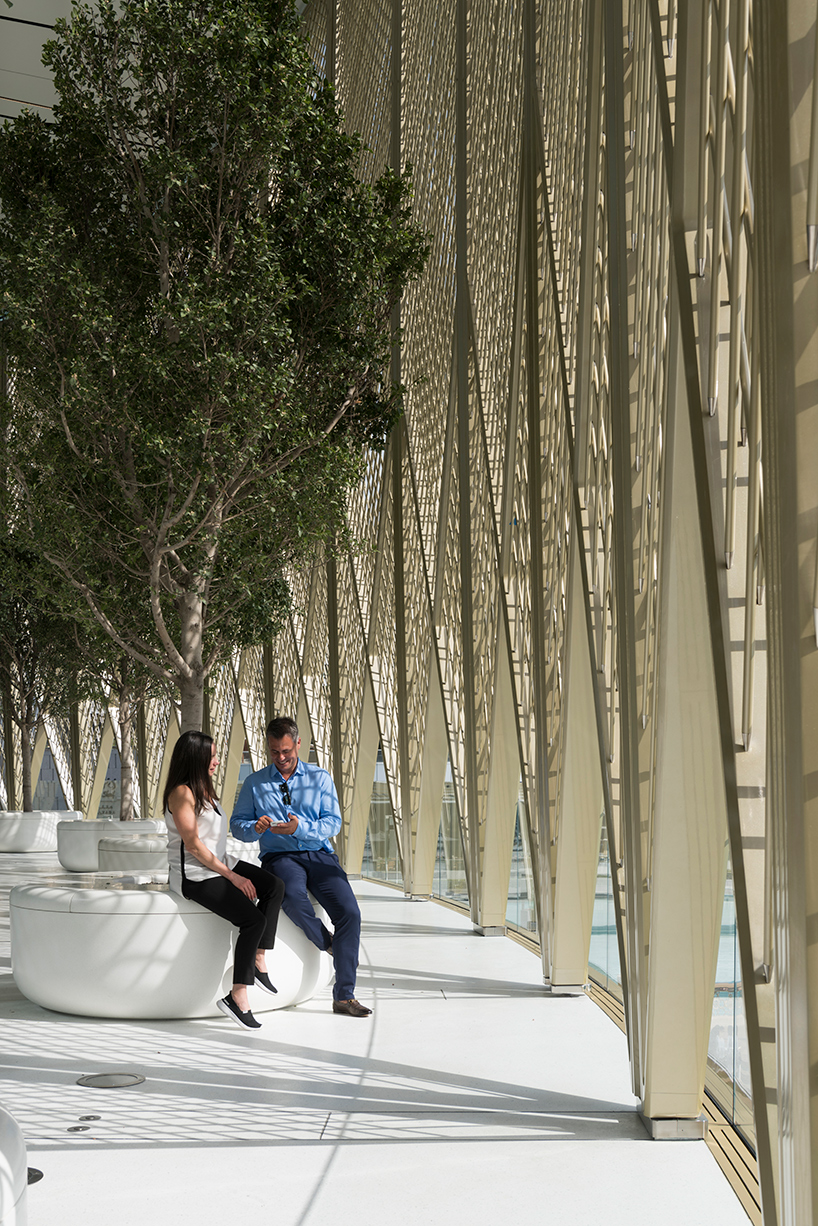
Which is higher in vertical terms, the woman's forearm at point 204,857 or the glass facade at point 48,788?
the woman's forearm at point 204,857

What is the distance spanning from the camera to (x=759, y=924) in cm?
264

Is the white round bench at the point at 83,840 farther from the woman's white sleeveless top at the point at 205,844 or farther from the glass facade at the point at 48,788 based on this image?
the glass facade at the point at 48,788

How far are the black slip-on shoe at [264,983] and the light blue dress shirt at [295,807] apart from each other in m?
0.72

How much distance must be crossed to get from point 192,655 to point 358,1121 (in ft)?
13.5

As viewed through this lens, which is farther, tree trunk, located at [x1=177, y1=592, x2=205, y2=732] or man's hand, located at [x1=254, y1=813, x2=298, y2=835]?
tree trunk, located at [x1=177, y1=592, x2=205, y2=732]

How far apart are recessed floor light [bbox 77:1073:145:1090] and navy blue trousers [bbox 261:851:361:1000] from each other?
1.28 meters

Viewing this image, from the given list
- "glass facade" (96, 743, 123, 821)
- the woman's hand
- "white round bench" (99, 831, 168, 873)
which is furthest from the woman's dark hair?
"glass facade" (96, 743, 123, 821)

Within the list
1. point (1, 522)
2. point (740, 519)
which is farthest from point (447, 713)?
point (740, 519)

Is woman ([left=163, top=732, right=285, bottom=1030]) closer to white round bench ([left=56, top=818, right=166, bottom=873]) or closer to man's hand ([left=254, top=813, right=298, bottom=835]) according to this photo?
man's hand ([left=254, top=813, right=298, bottom=835])

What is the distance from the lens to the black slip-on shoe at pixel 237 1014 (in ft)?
16.9

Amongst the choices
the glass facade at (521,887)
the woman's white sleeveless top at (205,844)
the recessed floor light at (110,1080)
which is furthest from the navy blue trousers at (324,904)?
the glass facade at (521,887)

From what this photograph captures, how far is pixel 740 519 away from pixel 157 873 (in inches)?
190

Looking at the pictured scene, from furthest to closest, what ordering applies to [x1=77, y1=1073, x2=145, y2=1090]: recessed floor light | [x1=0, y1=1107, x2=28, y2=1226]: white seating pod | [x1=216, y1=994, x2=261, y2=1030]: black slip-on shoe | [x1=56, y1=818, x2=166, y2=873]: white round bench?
1. [x1=56, y1=818, x2=166, y2=873]: white round bench
2. [x1=216, y1=994, x2=261, y2=1030]: black slip-on shoe
3. [x1=77, y1=1073, x2=145, y2=1090]: recessed floor light
4. [x1=0, y1=1107, x2=28, y2=1226]: white seating pod

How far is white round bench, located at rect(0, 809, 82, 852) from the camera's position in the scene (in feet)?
55.0
